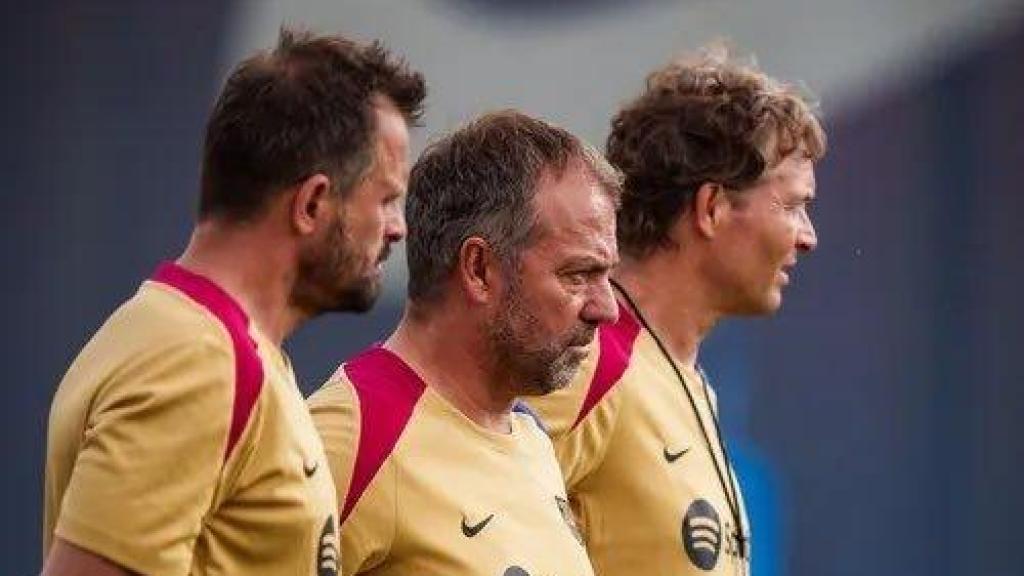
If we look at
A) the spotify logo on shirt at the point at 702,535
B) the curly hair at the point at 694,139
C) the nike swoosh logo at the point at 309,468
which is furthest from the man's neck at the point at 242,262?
the curly hair at the point at 694,139

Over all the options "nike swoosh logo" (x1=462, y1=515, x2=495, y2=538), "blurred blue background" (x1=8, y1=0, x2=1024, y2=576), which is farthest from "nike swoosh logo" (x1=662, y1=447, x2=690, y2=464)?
"blurred blue background" (x1=8, y1=0, x2=1024, y2=576)

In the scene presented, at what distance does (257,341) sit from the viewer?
2.60 meters

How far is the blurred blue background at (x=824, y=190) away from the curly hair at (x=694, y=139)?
1.22 metres

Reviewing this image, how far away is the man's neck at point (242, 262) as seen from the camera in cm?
263

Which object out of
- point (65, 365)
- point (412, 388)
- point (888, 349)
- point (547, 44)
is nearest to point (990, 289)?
point (888, 349)

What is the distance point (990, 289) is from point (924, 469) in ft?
1.39

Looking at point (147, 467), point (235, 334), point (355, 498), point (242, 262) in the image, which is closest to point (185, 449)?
point (147, 467)

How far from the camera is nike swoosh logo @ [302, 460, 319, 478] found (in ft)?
8.58

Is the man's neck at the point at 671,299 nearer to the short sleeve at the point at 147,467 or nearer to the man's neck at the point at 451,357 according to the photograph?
the man's neck at the point at 451,357

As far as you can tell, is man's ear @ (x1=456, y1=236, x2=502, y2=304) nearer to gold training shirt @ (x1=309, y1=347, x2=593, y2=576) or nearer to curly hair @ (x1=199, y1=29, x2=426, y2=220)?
gold training shirt @ (x1=309, y1=347, x2=593, y2=576)

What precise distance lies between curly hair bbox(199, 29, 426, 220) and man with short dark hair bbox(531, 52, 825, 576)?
0.93 m

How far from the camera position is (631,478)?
11.7ft

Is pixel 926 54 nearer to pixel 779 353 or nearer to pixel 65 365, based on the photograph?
pixel 779 353

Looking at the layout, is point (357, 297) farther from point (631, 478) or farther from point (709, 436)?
point (709, 436)
